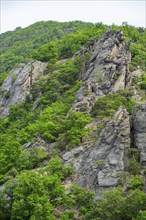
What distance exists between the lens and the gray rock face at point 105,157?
4722 cm

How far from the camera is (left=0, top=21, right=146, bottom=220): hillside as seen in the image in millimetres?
43438

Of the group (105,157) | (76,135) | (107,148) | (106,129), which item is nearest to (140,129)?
(106,129)

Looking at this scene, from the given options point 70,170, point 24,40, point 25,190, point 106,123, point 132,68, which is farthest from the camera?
point 24,40

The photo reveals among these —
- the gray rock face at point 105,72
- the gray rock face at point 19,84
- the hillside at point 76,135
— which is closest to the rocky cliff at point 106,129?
the gray rock face at point 105,72

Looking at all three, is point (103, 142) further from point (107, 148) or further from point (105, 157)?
point (105, 157)

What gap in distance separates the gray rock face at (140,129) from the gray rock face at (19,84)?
3392 cm

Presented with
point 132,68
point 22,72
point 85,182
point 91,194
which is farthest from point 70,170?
point 22,72

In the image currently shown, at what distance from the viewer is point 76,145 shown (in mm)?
55156

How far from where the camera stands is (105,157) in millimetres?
49656

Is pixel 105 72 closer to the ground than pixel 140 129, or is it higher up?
higher up

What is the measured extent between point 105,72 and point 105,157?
23309 millimetres

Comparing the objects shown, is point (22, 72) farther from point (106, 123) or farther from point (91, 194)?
point (91, 194)

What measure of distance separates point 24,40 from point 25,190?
4649 inches

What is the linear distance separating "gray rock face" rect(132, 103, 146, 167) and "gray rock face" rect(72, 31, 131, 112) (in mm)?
10429
